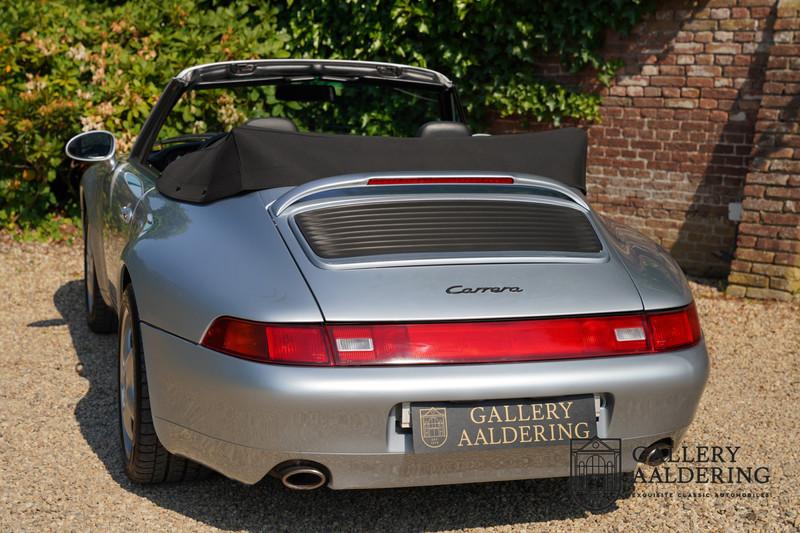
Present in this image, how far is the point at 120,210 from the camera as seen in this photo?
429cm

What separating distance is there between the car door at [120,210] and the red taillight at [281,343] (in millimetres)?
1137

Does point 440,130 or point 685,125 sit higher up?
point 440,130

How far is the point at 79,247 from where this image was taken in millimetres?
8156

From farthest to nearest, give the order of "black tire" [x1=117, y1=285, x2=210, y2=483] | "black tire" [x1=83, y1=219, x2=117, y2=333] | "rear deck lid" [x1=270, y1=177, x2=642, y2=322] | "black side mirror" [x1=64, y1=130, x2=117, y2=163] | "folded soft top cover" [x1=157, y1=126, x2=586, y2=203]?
1. "black tire" [x1=83, y1=219, x2=117, y2=333]
2. "black side mirror" [x1=64, y1=130, x2=117, y2=163]
3. "folded soft top cover" [x1=157, y1=126, x2=586, y2=203]
4. "black tire" [x1=117, y1=285, x2=210, y2=483]
5. "rear deck lid" [x1=270, y1=177, x2=642, y2=322]

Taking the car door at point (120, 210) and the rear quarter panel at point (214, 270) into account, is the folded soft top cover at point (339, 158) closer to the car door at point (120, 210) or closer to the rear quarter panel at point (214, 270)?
the rear quarter panel at point (214, 270)

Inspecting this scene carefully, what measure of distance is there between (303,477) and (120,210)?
191 centimetres

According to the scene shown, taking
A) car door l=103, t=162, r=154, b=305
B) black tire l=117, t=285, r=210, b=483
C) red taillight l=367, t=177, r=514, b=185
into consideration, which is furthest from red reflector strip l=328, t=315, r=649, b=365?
car door l=103, t=162, r=154, b=305

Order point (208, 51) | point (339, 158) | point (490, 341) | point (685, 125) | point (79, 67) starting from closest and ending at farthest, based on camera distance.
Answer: point (490, 341)
point (339, 158)
point (685, 125)
point (79, 67)
point (208, 51)

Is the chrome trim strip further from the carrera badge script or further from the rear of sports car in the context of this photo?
the carrera badge script

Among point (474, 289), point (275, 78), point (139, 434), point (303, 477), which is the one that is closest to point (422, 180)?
point (474, 289)

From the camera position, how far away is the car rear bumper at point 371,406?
2740 millimetres

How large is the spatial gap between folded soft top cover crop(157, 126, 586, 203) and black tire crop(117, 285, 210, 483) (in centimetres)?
52

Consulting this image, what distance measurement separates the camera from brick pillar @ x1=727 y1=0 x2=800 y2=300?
676 cm

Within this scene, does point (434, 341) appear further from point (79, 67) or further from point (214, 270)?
point (79, 67)
